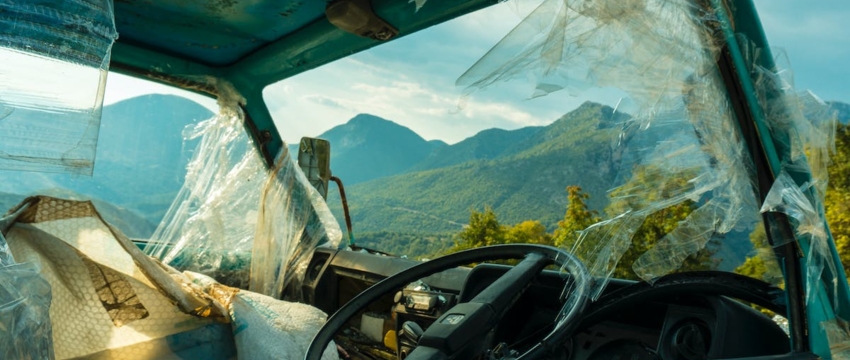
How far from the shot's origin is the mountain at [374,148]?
124 m

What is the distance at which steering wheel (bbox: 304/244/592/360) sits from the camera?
1165 mm

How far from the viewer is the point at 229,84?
2.85 m

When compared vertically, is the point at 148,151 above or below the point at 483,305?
above

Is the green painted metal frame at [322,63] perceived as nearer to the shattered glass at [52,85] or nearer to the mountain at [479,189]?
the shattered glass at [52,85]

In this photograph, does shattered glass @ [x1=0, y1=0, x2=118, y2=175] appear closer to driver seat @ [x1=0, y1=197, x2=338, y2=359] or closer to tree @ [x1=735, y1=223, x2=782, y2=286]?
driver seat @ [x1=0, y1=197, x2=338, y2=359]

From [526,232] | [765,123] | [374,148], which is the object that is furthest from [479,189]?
[765,123]

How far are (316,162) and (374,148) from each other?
134328 millimetres

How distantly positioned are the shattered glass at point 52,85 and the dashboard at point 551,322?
895 millimetres

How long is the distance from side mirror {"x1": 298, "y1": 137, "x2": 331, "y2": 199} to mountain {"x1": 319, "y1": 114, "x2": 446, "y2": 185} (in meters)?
113

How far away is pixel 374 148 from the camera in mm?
137000

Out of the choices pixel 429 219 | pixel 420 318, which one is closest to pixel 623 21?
pixel 420 318

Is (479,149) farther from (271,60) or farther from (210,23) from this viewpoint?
(210,23)

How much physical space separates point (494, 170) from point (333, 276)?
66174mm

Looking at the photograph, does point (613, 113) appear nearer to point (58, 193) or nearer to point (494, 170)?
point (58, 193)
